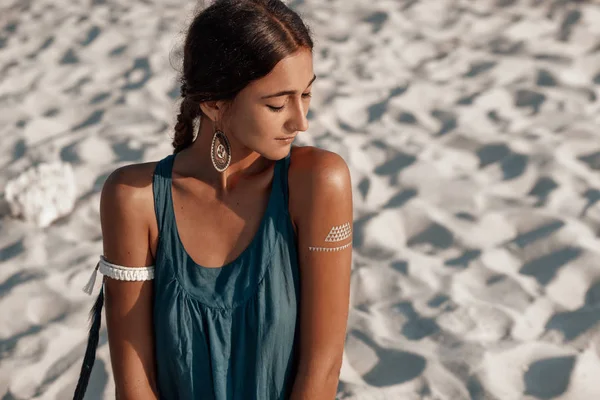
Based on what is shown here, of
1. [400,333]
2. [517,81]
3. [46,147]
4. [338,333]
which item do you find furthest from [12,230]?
[517,81]

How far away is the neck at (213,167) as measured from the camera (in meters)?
1.65

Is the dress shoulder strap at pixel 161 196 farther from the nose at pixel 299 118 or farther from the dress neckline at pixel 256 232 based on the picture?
the nose at pixel 299 118

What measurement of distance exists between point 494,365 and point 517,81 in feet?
6.77

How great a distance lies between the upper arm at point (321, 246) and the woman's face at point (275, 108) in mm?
84

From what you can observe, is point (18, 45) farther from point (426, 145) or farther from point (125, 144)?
point (426, 145)

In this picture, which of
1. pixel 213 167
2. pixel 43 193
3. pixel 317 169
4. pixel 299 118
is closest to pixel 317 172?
pixel 317 169

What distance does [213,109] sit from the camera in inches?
61.6

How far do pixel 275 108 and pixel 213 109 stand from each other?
141 mm

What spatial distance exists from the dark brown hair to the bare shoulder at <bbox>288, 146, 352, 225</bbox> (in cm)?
22

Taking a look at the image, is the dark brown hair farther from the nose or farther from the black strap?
the black strap

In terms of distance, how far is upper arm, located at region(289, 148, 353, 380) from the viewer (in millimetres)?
1575

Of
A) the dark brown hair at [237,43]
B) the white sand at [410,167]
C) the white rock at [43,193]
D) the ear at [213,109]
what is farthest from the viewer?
the white rock at [43,193]

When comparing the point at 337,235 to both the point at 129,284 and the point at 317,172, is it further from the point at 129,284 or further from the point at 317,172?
the point at 129,284

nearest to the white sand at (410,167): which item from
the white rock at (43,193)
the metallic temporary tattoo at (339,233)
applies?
the white rock at (43,193)
